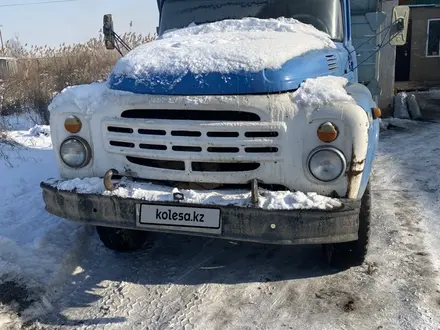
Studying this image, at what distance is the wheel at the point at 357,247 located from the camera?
12.0 feet

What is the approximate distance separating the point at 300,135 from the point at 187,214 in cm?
88

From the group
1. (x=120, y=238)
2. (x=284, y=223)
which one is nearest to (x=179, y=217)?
(x=284, y=223)

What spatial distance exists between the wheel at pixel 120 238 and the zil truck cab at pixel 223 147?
696 millimetres

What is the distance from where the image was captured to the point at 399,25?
4.93m

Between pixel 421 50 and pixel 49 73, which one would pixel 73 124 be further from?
pixel 421 50

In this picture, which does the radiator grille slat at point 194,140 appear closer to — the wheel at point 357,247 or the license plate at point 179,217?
the license plate at point 179,217

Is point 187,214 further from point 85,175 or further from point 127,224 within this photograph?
point 85,175

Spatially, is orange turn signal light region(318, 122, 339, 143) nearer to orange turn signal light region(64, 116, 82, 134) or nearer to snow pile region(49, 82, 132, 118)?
snow pile region(49, 82, 132, 118)

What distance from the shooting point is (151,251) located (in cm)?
438

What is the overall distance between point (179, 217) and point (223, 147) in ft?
1.76

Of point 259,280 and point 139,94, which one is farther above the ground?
point 139,94

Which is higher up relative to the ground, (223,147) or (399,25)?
(399,25)

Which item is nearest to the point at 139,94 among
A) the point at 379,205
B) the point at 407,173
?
the point at 379,205

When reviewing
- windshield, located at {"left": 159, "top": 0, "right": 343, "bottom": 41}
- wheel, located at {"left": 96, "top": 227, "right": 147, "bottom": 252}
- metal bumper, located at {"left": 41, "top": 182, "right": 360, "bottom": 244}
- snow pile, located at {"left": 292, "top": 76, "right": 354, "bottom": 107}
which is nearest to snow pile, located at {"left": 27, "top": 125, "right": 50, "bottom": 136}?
windshield, located at {"left": 159, "top": 0, "right": 343, "bottom": 41}
